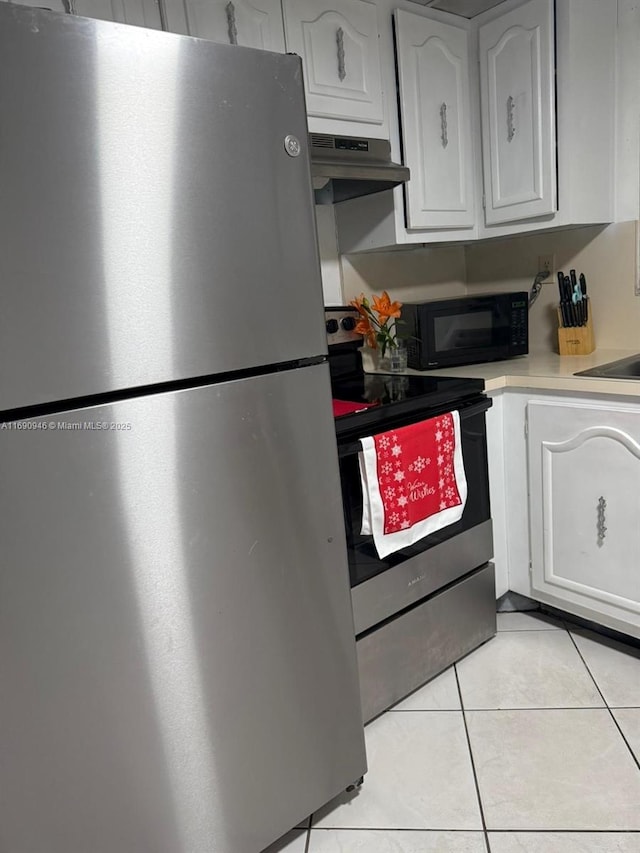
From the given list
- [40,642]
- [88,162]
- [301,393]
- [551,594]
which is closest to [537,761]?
[551,594]

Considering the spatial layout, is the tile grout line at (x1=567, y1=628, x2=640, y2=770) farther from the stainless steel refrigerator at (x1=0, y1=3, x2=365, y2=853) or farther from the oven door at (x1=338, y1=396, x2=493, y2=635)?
the stainless steel refrigerator at (x1=0, y1=3, x2=365, y2=853)

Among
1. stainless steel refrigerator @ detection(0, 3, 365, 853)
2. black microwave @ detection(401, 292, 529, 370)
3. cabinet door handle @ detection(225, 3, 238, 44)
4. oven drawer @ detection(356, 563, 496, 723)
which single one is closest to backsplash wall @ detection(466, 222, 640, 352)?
black microwave @ detection(401, 292, 529, 370)

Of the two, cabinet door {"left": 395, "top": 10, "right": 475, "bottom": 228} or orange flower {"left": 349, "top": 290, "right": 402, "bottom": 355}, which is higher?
cabinet door {"left": 395, "top": 10, "right": 475, "bottom": 228}

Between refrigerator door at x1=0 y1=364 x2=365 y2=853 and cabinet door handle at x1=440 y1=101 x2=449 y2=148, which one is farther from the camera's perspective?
cabinet door handle at x1=440 y1=101 x2=449 y2=148

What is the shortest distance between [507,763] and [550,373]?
106cm

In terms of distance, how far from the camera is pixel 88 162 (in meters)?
0.86

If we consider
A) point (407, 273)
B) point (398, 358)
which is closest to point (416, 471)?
point (398, 358)

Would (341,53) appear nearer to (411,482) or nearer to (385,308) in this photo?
(385,308)

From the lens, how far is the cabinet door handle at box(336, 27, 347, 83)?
1.74 m

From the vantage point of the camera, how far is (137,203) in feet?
2.98

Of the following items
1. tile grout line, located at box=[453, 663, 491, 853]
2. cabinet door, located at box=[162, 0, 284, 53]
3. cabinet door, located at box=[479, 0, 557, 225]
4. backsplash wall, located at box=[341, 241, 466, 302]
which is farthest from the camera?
backsplash wall, located at box=[341, 241, 466, 302]

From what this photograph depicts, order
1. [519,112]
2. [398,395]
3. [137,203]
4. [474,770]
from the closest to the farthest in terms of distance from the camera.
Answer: [137,203] < [474,770] < [398,395] < [519,112]

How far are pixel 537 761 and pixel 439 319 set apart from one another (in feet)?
4.34

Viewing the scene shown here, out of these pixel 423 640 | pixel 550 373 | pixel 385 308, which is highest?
pixel 385 308
